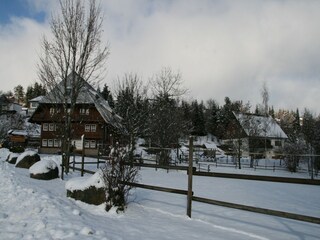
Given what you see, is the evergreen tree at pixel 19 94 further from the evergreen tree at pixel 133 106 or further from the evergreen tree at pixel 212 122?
the evergreen tree at pixel 133 106

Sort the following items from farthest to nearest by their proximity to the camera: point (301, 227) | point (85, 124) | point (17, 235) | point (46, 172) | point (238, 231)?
point (85, 124)
point (46, 172)
point (301, 227)
point (238, 231)
point (17, 235)

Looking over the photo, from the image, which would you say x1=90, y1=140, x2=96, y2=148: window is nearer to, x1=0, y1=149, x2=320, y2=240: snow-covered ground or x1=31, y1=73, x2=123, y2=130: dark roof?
x1=31, y1=73, x2=123, y2=130: dark roof

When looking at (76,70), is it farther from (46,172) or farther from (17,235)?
(17,235)

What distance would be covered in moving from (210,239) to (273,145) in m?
68.5

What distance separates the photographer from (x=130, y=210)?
25.2 feet

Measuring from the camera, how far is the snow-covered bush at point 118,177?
7617mm

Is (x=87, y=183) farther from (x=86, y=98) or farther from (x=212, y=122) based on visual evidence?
(x=212, y=122)

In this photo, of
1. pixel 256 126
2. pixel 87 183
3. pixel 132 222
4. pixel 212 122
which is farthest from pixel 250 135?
pixel 212 122

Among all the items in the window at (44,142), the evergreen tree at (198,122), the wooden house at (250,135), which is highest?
the evergreen tree at (198,122)

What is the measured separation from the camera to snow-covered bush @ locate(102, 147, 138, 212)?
762 cm

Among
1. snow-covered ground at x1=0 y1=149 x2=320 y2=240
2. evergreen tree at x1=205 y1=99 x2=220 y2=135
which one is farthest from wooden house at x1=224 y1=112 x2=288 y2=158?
evergreen tree at x1=205 y1=99 x2=220 y2=135

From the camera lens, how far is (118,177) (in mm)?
7766

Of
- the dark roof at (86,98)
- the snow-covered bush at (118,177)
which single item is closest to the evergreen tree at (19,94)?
the dark roof at (86,98)

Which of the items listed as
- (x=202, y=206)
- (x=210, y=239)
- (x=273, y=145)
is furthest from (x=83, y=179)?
(x=273, y=145)
